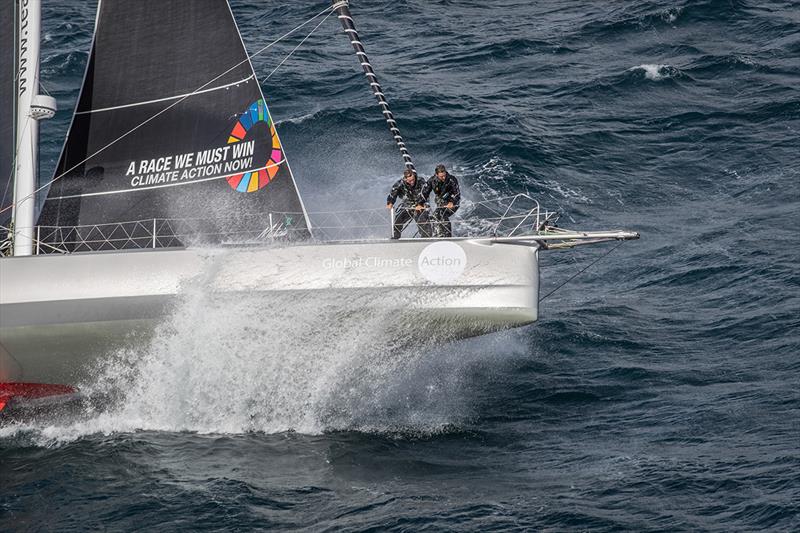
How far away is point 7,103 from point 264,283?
18.3 ft

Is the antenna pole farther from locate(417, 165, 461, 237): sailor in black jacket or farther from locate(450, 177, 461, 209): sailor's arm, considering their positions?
locate(450, 177, 461, 209): sailor's arm

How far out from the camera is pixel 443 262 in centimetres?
1617

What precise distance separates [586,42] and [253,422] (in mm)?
18291

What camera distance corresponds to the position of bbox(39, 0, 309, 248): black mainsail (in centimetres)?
1819

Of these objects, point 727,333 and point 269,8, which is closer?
point 727,333

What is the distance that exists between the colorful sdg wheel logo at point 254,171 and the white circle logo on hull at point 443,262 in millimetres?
3324

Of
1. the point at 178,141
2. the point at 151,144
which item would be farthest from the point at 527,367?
the point at 151,144

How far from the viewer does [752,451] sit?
14859 millimetres

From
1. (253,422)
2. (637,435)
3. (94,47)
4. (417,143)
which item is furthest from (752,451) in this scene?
(417,143)

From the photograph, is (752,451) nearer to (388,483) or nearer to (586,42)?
(388,483)

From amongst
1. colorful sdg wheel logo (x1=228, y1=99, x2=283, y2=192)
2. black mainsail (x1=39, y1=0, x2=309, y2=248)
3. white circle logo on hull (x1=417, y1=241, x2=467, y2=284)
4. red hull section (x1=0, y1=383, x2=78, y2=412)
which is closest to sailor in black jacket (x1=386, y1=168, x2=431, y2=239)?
white circle logo on hull (x1=417, y1=241, x2=467, y2=284)

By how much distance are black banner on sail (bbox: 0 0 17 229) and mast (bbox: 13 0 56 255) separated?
15 cm

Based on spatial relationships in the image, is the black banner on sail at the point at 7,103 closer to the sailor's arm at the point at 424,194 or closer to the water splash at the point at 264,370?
the water splash at the point at 264,370

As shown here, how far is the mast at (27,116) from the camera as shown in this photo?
17.8m
